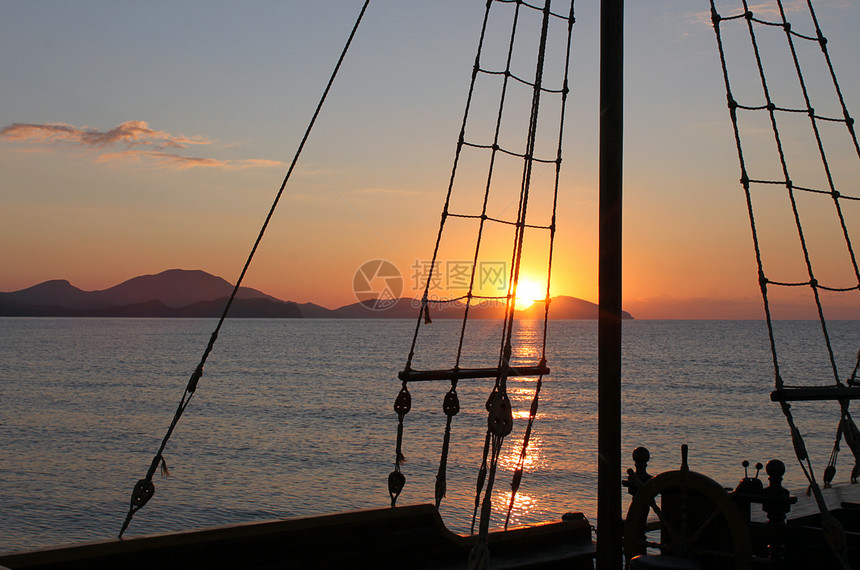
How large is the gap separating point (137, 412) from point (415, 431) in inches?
818

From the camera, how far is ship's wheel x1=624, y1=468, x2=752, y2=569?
5.67 m

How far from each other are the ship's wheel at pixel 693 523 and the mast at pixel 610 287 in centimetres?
27

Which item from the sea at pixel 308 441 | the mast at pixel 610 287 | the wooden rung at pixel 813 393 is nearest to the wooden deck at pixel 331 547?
the mast at pixel 610 287

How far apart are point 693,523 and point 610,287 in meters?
2.04

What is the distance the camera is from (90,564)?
516 cm

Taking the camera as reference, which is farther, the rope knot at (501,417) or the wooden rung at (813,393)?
the wooden rung at (813,393)

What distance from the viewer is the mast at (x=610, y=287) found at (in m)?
6.43

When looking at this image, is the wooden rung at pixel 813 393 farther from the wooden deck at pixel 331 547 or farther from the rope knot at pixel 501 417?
the rope knot at pixel 501 417

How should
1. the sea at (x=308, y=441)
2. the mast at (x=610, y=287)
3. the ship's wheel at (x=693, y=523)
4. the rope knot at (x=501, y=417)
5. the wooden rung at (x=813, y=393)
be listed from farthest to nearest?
the sea at (x=308, y=441)
the wooden rung at (x=813, y=393)
the mast at (x=610, y=287)
the rope knot at (x=501, y=417)
the ship's wheel at (x=693, y=523)

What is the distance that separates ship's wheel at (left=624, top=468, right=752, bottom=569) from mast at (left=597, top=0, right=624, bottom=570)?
10.8 inches

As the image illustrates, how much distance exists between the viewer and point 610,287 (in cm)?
663

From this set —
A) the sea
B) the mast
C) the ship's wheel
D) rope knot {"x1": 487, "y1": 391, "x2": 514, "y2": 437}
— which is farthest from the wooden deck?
the sea

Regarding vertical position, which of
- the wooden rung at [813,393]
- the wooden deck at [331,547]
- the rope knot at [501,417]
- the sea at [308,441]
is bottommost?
the sea at [308,441]

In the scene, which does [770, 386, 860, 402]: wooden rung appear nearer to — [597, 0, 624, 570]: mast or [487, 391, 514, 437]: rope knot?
[597, 0, 624, 570]: mast
